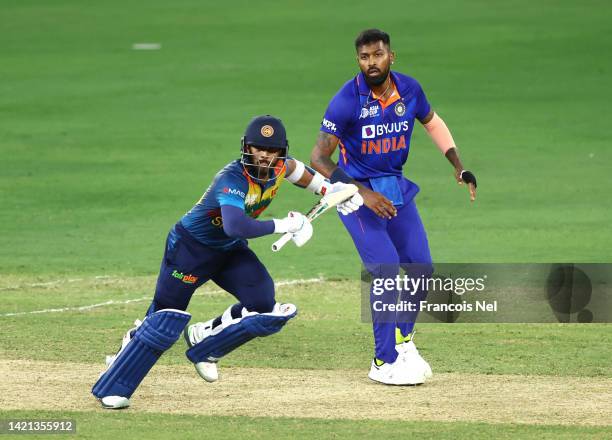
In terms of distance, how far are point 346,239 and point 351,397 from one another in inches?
283

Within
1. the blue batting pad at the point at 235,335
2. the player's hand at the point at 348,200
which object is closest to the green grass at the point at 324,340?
the blue batting pad at the point at 235,335

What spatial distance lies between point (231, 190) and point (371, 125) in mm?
1581

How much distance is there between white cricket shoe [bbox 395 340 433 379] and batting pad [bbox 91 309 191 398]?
65.9 inches

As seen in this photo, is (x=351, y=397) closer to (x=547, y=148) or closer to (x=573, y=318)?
(x=573, y=318)

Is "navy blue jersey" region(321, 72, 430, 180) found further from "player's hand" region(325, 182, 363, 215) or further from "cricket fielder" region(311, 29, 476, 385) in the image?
"player's hand" region(325, 182, 363, 215)

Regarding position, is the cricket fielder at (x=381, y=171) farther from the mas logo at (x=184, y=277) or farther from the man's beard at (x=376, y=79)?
the mas logo at (x=184, y=277)

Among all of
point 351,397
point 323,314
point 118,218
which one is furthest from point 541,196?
point 351,397

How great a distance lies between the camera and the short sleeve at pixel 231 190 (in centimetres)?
873

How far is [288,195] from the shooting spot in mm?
18922

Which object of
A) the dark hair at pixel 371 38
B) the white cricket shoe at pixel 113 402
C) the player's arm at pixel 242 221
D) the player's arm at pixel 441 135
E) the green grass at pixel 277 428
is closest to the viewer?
the green grass at pixel 277 428

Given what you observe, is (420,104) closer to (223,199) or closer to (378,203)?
(378,203)

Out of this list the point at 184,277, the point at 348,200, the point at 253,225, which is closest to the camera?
the point at 253,225

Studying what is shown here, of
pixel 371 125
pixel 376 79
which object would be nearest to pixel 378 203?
pixel 371 125

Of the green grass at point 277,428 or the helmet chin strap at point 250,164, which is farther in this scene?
the helmet chin strap at point 250,164
